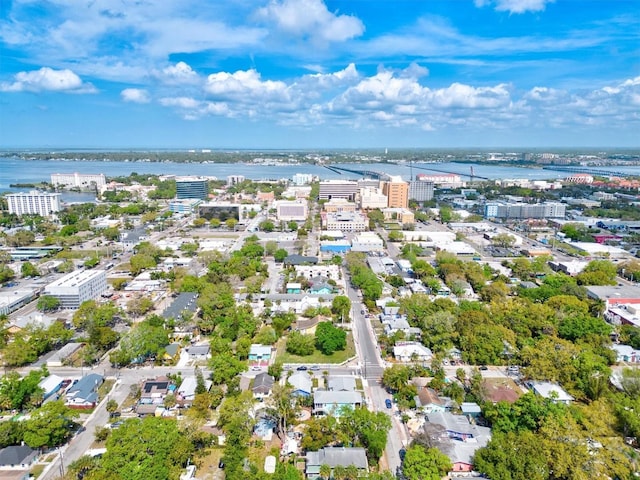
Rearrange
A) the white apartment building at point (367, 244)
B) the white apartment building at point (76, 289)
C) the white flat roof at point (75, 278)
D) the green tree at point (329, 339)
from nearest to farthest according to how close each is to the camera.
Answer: the green tree at point (329, 339) → the white apartment building at point (76, 289) → the white flat roof at point (75, 278) → the white apartment building at point (367, 244)

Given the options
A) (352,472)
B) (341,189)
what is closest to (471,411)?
(352,472)

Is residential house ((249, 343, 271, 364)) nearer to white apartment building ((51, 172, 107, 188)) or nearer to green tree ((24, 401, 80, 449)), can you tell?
green tree ((24, 401, 80, 449))

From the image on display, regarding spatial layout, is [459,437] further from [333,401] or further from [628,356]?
[628,356]

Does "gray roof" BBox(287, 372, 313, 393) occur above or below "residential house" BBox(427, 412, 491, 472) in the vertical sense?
above

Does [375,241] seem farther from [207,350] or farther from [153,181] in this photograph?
[153,181]

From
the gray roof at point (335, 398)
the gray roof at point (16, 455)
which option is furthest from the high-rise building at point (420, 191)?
the gray roof at point (16, 455)

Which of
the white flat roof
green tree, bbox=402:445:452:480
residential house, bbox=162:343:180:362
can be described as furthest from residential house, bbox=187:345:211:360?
the white flat roof

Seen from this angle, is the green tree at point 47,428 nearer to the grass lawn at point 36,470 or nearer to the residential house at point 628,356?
the grass lawn at point 36,470
